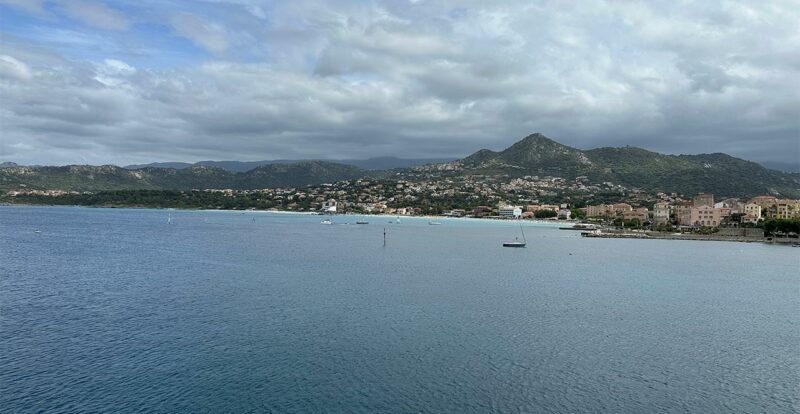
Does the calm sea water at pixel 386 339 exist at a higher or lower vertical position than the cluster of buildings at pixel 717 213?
lower

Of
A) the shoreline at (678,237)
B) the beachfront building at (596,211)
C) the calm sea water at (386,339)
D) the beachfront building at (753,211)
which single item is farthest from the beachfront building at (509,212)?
the calm sea water at (386,339)

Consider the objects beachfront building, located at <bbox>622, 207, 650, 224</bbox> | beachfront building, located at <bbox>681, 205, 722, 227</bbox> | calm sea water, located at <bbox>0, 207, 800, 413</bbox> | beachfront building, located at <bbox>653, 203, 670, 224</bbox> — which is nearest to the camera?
calm sea water, located at <bbox>0, 207, 800, 413</bbox>

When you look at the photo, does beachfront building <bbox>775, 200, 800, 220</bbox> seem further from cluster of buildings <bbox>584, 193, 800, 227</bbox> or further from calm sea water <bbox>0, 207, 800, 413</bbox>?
calm sea water <bbox>0, 207, 800, 413</bbox>

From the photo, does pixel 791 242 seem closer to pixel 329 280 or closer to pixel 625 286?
pixel 625 286

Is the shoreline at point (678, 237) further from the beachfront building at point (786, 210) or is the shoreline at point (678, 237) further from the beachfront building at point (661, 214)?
the beachfront building at point (661, 214)

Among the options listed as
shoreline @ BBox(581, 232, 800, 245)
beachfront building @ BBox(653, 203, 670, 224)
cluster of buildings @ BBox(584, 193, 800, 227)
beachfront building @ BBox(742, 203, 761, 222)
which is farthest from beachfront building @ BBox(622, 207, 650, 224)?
shoreline @ BBox(581, 232, 800, 245)

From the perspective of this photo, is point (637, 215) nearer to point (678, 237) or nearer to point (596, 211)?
point (596, 211)

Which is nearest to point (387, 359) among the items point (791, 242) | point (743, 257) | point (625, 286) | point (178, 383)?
point (178, 383)

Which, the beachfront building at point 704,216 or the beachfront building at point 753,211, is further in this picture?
the beachfront building at point 704,216
